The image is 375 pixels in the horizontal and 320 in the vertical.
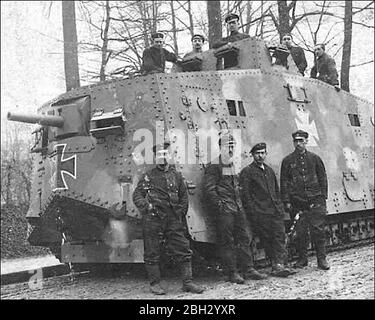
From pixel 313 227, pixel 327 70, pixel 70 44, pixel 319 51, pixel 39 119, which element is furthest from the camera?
pixel 70 44

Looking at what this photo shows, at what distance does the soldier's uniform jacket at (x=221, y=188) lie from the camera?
6.83m

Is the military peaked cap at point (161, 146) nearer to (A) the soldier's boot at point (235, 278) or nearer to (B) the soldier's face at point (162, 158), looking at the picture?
(B) the soldier's face at point (162, 158)

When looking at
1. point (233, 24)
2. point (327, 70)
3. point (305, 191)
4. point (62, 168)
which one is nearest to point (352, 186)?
point (327, 70)

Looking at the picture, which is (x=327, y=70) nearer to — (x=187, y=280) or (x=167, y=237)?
(x=167, y=237)

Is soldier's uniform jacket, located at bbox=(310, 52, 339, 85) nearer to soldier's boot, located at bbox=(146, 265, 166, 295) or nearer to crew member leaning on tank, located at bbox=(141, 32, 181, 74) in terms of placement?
crew member leaning on tank, located at bbox=(141, 32, 181, 74)

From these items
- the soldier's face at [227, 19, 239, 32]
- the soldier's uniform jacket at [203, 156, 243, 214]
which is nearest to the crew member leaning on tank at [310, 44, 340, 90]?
the soldier's face at [227, 19, 239, 32]

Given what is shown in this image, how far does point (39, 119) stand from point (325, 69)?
17.9 feet

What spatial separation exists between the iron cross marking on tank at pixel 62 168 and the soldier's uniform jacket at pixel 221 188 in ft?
5.60

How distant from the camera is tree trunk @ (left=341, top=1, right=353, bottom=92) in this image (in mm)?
15702

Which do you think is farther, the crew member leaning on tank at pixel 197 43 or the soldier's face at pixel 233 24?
the crew member leaning on tank at pixel 197 43

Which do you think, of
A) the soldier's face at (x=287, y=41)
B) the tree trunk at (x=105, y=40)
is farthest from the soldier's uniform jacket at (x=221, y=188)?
the tree trunk at (x=105, y=40)

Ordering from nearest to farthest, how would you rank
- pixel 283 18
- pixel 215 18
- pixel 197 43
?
pixel 197 43 → pixel 215 18 → pixel 283 18

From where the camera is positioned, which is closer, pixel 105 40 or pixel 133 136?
pixel 133 136

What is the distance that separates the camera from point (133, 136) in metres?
7.04
